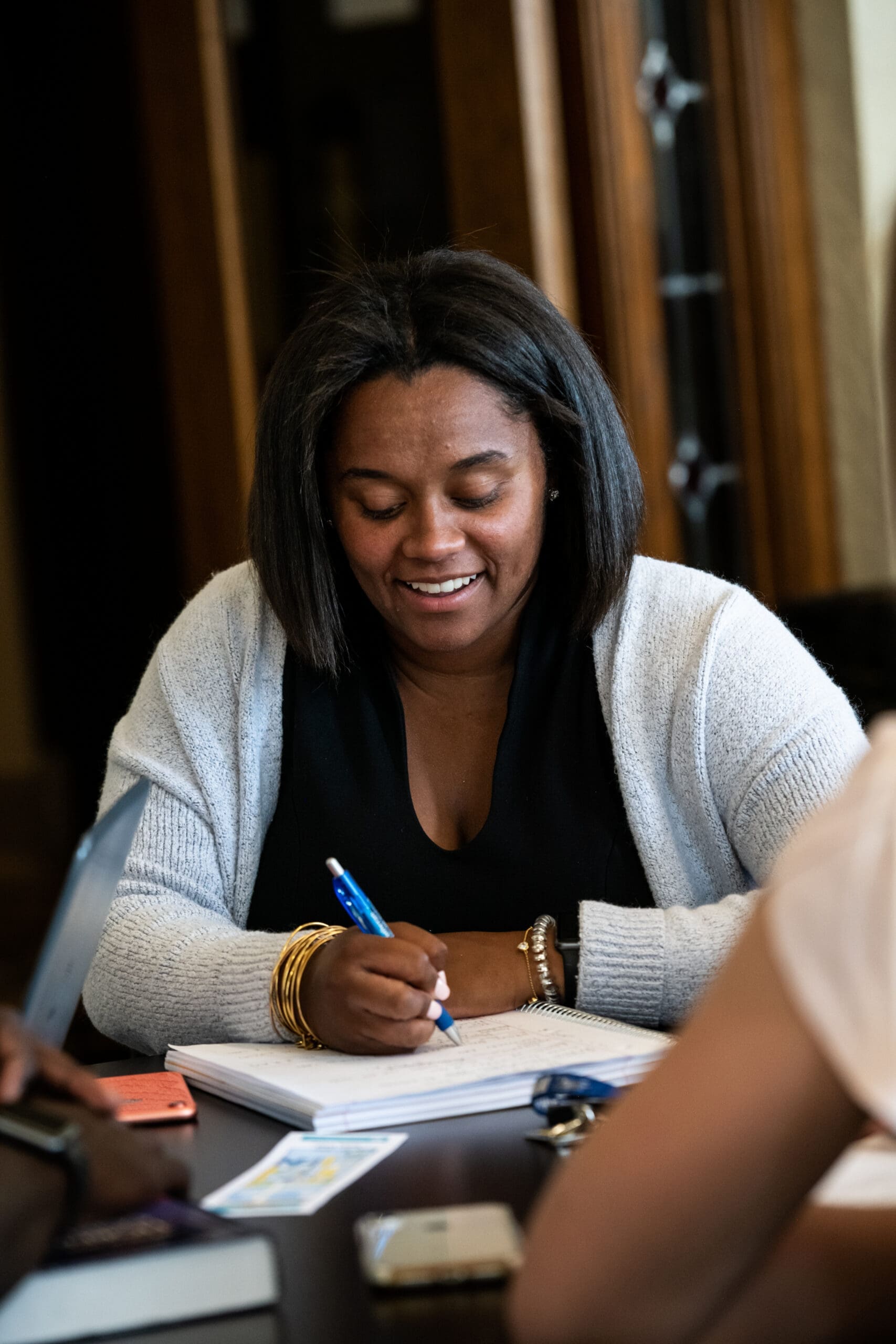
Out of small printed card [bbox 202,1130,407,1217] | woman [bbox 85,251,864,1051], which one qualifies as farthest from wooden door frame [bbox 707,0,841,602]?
small printed card [bbox 202,1130,407,1217]

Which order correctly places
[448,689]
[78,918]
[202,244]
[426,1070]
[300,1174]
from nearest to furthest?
[78,918] < [300,1174] < [426,1070] < [448,689] < [202,244]

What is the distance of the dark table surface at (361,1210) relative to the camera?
731mm

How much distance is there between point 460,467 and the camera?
1556 mm

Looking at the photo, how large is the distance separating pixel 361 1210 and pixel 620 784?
754mm

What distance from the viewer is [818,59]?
3.51 meters

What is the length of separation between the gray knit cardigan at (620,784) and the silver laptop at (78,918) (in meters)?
0.48

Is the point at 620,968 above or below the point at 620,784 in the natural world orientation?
below

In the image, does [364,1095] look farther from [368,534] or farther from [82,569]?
[82,569]

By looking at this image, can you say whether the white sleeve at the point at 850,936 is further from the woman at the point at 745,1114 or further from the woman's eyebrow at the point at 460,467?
the woman's eyebrow at the point at 460,467

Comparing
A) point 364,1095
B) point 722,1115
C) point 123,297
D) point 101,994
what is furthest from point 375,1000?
point 123,297

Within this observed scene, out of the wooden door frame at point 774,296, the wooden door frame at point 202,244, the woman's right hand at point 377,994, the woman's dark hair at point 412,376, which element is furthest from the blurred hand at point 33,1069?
the wooden door frame at point 774,296

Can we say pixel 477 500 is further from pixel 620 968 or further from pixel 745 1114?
pixel 745 1114

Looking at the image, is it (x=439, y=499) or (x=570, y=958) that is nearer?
(x=570, y=958)

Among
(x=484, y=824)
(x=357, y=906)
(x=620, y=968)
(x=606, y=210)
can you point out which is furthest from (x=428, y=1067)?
(x=606, y=210)
